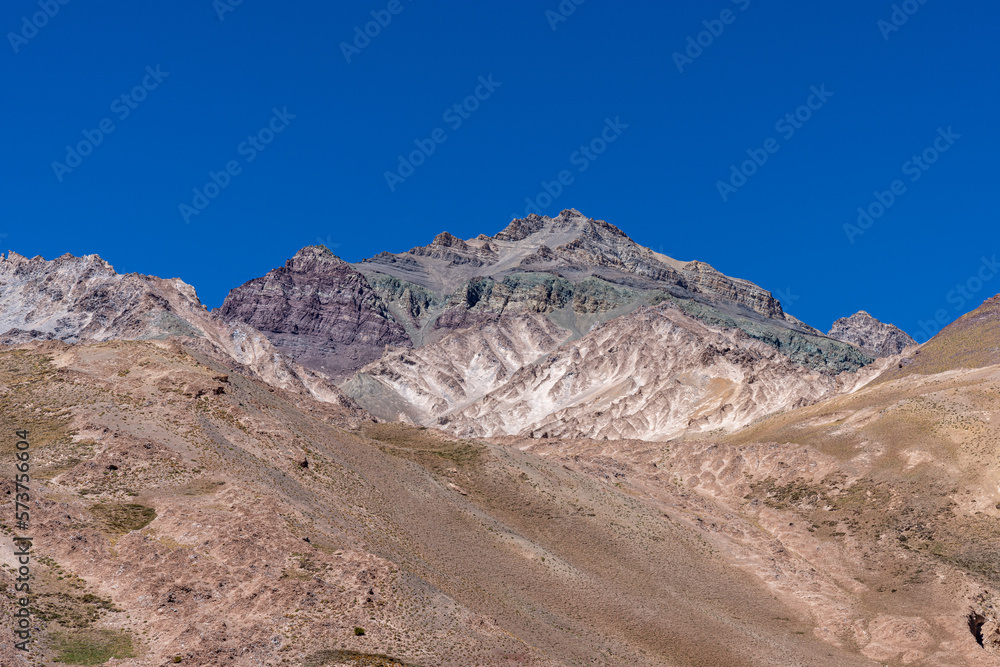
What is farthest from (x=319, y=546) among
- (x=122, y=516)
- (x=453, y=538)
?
(x=453, y=538)

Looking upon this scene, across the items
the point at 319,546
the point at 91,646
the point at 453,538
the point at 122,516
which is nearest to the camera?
the point at 91,646

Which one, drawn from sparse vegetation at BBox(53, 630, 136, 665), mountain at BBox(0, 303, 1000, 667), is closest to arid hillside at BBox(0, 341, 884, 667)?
sparse vegetation at BBox(53, 630, 136, 665)

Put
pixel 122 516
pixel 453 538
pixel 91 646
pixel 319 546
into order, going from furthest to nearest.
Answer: pixel 453 538
pixel 319 546
pixel 122 516
pixel 91 646

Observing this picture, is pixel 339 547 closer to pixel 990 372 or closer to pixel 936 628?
pixel 936 628

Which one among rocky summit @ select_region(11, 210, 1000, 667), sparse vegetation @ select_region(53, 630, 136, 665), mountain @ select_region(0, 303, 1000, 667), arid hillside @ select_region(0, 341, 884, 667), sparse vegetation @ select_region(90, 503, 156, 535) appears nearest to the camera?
sparse vegetation @ select_region(53, 630, 136, 665)

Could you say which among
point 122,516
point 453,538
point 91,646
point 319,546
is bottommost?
point 91,646

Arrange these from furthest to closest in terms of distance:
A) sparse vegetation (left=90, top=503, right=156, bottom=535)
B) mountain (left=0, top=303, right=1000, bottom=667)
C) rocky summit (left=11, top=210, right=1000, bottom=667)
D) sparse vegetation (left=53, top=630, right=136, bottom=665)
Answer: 1. sparse vegetation (left=90, top=503, right=156, bottom=535)
2. mountain (left=0, top=303, right=1000, bottom=667)
3. rocky summit (left=11, top=210, right=1000, bottom=667)
4. sparse vegetation (left=53, top=630, right=136, bottom=665)

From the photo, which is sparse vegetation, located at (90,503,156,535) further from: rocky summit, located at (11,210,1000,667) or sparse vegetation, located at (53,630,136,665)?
sparse vegetation, located at (53,630,136,665)

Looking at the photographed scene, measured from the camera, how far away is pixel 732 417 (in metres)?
197

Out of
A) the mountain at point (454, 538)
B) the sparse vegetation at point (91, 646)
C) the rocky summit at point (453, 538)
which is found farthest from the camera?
the mountain at point (454, 538)

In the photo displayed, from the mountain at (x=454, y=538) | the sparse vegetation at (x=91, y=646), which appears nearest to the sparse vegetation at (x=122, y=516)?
the mountain at (x=454, y=538)

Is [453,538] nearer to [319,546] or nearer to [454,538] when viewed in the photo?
[454,538]

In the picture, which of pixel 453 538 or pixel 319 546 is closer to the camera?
pixel 319 546

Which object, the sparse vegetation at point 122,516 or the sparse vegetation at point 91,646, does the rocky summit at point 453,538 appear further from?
the sparse vegetation at point 122,516
